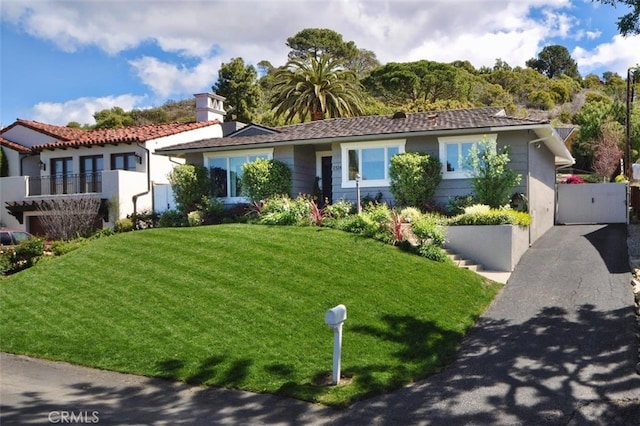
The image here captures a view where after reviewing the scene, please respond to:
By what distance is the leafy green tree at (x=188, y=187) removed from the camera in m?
20.2

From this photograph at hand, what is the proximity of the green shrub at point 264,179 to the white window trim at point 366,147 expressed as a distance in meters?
2.04

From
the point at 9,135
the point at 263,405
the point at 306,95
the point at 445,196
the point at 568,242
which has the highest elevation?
the point at 306,95

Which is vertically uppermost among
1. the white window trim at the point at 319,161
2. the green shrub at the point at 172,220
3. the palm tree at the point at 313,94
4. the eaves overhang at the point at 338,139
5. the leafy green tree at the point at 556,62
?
the leafy green tree at the point at 556,62

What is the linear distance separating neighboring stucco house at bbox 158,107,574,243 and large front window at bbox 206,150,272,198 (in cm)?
4

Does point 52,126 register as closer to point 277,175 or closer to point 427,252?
point 277,175

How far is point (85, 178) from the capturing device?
25609 millimetres

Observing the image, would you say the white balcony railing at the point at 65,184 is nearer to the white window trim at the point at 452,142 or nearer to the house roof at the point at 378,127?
the house roof at the point at 378,127

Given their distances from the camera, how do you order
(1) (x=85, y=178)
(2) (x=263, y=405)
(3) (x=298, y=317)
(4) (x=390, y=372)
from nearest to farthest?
(2) (x=263, y=405) < (4) (x=390, y=372) < (3) (x=298, y=317) < (1) (x=85, y=178)

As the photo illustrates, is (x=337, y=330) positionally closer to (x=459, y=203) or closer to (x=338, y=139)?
(x=459, y=203)

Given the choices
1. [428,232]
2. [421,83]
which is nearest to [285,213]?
[428,232]

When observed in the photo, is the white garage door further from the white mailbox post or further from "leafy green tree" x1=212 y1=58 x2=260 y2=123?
"leafy green tree" x1=212 y1=58 x2=260 y2=123

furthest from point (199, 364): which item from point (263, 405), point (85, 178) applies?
point (85, 178)

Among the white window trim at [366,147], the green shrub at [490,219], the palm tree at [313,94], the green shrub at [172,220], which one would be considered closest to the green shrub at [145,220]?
the green shrub at [172,220]

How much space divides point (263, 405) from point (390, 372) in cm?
195
